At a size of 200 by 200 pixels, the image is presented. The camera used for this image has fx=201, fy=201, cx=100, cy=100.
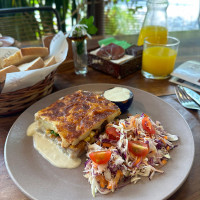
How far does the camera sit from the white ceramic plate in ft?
4.37

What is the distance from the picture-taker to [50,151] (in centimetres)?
176

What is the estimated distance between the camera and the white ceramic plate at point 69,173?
4.37 feet

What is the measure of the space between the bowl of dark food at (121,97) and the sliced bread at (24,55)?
0.97 m

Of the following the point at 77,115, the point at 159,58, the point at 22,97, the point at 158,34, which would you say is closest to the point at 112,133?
the point at 77,115

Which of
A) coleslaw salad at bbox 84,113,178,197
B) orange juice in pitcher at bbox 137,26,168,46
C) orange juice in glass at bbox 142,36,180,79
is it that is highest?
orange juice in pitcher at bbox 137,26,168,46

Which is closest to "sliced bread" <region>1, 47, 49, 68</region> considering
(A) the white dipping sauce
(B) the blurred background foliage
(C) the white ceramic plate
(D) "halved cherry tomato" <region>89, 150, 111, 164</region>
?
(C) the white ceramic plate

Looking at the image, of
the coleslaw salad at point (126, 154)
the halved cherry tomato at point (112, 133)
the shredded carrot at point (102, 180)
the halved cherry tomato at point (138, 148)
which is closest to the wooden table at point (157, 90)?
the coleslaw salad at point (126, 154)

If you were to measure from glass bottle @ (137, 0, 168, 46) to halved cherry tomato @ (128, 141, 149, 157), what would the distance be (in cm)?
185

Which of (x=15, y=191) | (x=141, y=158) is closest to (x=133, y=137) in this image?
(x=141, y=158)

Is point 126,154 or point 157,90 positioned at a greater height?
point 157,90

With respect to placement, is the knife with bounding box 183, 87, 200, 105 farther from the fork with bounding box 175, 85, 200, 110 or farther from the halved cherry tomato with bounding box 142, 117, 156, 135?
the halved cherry tomato with bounding box 142, 117, 156, 135

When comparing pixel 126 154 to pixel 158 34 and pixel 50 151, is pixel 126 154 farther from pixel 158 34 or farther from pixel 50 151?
pixel 158 34

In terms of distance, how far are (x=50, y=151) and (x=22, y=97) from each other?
0.64 m

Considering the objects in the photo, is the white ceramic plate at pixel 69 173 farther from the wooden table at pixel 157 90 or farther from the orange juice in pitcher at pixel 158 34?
the orange juice in pitcher at pixel 158 34
